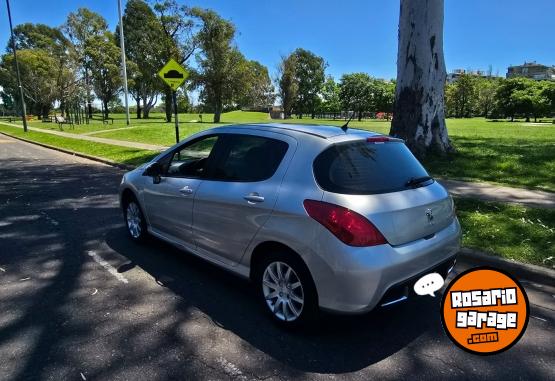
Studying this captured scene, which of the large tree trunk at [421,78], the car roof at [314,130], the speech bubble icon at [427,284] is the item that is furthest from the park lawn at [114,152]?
the speech bubble icon at [427,284]

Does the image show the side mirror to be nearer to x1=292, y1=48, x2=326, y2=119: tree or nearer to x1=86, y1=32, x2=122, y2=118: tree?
x1=86, y1=32, x2=122, y2=118: tree

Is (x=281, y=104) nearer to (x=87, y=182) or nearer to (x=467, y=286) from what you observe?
(x=87, y=182)

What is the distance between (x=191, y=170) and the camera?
4.49 meters

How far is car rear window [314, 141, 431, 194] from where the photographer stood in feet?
10.3

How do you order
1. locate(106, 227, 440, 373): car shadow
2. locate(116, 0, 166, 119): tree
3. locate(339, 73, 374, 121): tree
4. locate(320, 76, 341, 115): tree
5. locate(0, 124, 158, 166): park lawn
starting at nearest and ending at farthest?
1. locate(106, 227, 440, 373): car shadow
2. locate(0, 124, 158, 166): park lawn
3. locate(116, 0, 166, 119): tree
4. locate(339, 73, 374, 121): tree
5. locate(320, 76, 341, 115): tree

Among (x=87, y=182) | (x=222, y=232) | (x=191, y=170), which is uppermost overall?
(x=191, y=170)

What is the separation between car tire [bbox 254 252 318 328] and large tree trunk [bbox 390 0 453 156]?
772 cm

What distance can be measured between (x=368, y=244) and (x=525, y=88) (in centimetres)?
7400

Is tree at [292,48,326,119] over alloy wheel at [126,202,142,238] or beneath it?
over

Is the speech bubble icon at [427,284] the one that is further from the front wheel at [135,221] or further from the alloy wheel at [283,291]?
the front wheel at [135,221]

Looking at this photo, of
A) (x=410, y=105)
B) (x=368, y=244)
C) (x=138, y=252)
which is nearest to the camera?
(x=368, y=244)

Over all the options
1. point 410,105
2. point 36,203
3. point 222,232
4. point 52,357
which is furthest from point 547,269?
point 36,203

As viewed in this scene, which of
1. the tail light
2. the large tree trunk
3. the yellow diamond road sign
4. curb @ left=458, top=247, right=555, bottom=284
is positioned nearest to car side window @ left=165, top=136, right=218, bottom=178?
the tail light

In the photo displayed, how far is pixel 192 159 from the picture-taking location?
185 inches
